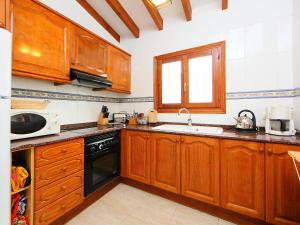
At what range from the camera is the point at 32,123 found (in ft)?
4.46

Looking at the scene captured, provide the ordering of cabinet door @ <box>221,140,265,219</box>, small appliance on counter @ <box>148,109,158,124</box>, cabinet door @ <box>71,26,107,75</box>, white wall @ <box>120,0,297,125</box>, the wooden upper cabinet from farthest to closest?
small appliance on counter @ <box>148,109,158,124</box>
the wooden upper cabinet
cabinet door @ <box>71,26,107,75</box>
white wall @ <box>120,0,297,125</box>
cabinet door @ <box>221,140,265,219</box>

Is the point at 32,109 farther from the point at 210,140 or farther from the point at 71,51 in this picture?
the point at 210,140

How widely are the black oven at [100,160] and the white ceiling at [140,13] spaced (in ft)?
6.07

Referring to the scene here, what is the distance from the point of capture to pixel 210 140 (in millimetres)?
1608

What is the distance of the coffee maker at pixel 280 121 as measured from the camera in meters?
1.47

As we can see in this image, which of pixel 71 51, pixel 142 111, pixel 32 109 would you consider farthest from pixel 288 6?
pixel 32 109

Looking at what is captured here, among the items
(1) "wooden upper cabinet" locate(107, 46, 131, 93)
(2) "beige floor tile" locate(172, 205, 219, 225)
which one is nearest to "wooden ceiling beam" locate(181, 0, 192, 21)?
(1) "wooden upper cabinet" locate(107, 46, 131, 93)

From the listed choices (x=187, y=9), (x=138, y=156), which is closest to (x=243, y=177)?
(x=138, y=156)

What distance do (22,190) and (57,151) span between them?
1.16ft

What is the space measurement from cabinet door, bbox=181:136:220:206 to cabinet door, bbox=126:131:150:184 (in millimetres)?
500

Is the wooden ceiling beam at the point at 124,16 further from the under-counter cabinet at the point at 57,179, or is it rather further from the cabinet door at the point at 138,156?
the under-counter cabinet at the point at 57,179

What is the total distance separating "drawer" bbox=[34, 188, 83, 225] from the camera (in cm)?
128

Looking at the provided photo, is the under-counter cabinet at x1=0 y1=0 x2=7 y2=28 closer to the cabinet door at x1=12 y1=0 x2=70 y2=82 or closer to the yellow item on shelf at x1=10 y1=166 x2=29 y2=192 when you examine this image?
the cabinet door at x1=12 y1=0 x2=70 y2=82

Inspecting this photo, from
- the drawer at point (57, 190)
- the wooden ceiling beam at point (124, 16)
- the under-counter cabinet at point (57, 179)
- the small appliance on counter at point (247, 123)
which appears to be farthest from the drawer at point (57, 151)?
the wooden ceiling beam at point (124, 16)
